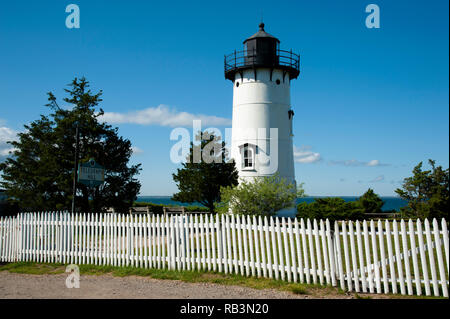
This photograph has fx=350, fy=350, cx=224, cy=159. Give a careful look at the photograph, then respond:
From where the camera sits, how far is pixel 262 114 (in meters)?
23.4

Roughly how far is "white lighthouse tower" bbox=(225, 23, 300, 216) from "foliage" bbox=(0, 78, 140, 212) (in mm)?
7610

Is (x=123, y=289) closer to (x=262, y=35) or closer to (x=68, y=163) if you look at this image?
(x=68, y=163)

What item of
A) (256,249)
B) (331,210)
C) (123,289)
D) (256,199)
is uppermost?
(256,199)

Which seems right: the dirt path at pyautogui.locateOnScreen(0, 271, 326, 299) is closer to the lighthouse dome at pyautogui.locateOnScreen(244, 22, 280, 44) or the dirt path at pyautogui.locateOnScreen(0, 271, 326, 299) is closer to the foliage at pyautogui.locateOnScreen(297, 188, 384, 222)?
the foliage at pyautogui.locateOnScreen(297, 188, 384, 222)

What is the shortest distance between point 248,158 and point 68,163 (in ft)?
36.1

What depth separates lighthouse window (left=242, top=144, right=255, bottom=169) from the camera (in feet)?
76.3

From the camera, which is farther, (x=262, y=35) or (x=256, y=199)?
(x=262, y=35)

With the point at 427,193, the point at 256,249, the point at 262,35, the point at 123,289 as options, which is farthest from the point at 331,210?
the point at 123,289

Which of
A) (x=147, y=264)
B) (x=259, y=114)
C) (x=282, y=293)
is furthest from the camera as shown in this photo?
(x=259, y=114)

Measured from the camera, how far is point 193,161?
21.8 metres
